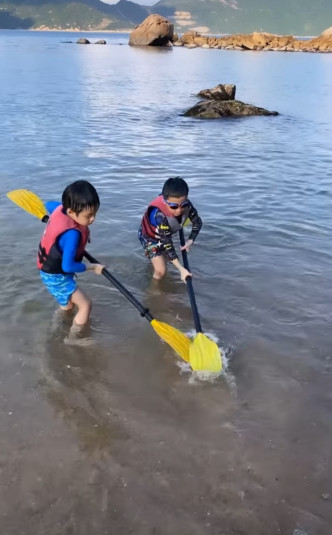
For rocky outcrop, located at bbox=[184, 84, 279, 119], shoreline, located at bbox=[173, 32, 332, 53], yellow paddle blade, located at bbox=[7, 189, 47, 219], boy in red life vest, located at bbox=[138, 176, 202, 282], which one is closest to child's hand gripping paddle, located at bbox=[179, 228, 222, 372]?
boy in red life vest, located at bbox=[138, 176, 202, 282]

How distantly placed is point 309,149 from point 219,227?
652 cm

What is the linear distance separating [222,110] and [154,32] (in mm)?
54335

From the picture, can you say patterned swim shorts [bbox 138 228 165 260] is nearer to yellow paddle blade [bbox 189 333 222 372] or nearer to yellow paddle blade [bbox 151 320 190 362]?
yellow paddle blade [bbox 151 320 190 362]

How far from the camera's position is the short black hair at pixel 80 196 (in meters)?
3.57

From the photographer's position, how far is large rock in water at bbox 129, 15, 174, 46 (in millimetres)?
63719

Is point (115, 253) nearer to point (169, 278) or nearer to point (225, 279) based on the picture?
point (169, 278)

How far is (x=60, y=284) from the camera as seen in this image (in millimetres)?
4207

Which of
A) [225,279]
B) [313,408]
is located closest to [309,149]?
[225,279]

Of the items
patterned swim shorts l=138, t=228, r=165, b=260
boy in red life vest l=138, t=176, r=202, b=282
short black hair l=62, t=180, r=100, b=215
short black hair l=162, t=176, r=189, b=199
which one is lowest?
patterned swim shorts l=138, t=228, r=165, b=260

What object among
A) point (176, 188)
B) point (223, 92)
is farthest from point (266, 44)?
point (176, 188)

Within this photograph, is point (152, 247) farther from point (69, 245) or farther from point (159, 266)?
point (69, 245)

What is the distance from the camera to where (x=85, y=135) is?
13141 millimetres

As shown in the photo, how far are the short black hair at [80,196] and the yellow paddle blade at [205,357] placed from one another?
4.52 feet

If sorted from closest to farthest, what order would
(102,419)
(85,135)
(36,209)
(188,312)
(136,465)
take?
(136,465) < (102,419) < (188,312) < (36,209) < (85,135)
